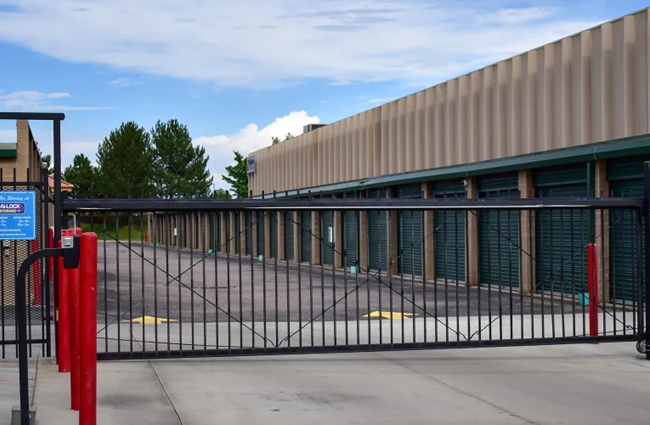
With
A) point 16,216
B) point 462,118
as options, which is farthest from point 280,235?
point 16,216

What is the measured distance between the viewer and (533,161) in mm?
24031

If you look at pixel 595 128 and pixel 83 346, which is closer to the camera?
pixel 83 346

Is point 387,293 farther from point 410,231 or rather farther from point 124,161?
point 124,161

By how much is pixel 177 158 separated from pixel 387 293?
323 ft

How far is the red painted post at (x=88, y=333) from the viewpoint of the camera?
24.8 feet

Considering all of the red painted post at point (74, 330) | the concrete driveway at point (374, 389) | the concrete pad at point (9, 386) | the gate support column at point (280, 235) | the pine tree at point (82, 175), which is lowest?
the concrete driveway at point (374, 389)

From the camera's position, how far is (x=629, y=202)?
1297cm

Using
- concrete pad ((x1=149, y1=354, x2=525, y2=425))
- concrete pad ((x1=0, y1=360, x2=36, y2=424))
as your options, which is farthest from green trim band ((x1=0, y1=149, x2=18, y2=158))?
concrete pad ((x1=149, y1=354, x2=525, y2=425))

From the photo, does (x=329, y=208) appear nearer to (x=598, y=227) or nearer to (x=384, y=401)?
(x=384, y=401)

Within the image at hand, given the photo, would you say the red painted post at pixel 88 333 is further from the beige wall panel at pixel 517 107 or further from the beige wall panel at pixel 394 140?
the beige wall panel at pixel 394 140

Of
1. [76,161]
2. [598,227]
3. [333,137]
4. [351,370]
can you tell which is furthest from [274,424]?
[76,161]

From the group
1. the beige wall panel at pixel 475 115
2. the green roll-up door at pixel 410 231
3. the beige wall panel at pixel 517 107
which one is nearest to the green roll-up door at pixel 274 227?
the green roll-up door at pixel 410 231

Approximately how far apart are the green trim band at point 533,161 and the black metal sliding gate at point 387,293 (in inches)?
49.9

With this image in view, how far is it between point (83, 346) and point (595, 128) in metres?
16.5
